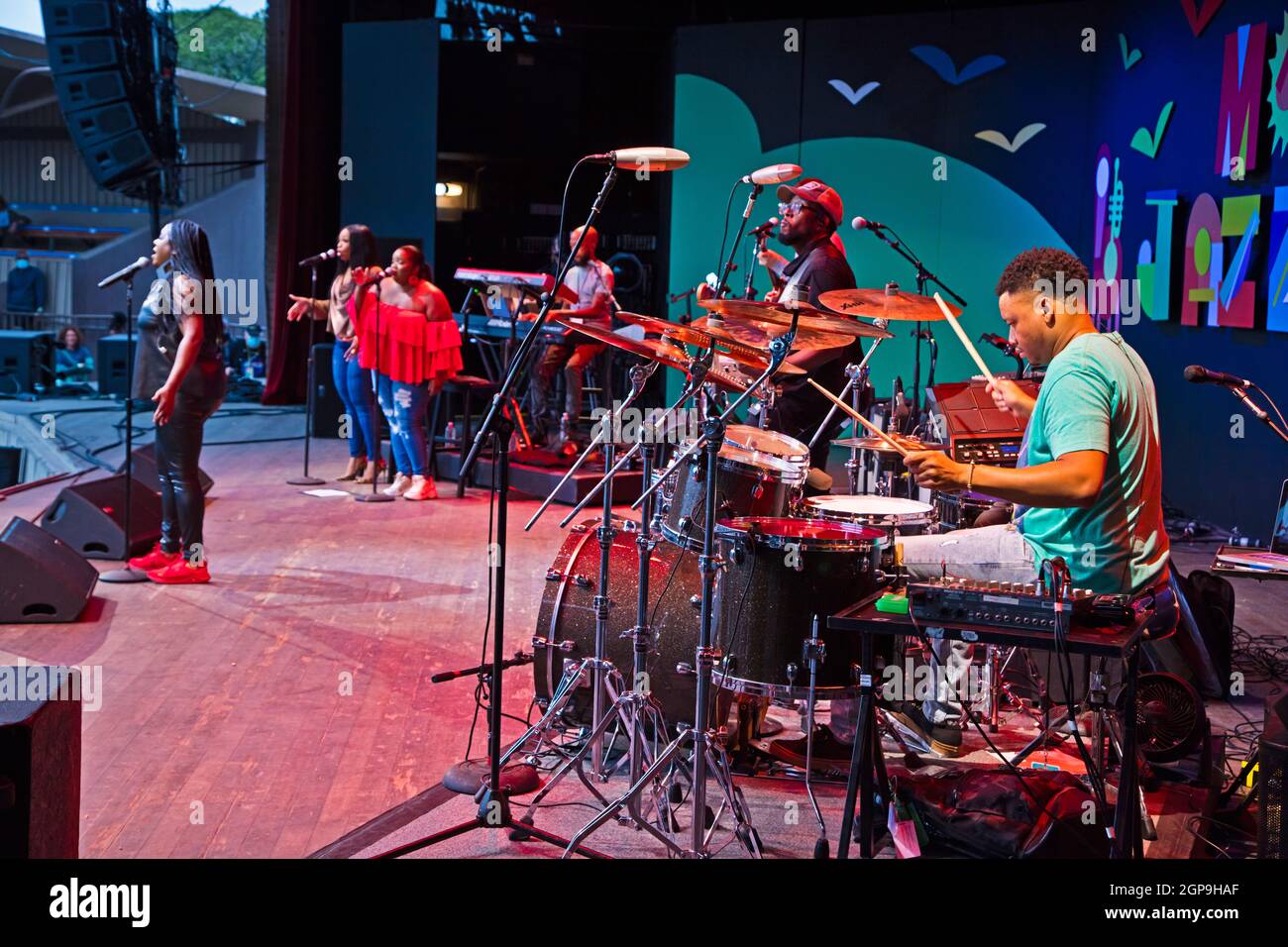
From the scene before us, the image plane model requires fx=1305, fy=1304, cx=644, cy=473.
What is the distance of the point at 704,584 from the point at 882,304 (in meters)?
1.41

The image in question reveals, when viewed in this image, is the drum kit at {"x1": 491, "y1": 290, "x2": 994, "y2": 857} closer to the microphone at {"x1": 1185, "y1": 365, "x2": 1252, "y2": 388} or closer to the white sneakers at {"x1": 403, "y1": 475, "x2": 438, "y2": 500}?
the microphone at {"x1": 1185, "y1": 365, "x2": 1252, "y2": 388}

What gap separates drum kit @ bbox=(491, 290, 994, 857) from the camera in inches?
128

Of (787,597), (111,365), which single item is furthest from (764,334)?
(111,365)

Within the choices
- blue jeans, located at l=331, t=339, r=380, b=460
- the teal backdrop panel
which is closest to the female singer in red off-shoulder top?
blue jeans, located at l=331, t=339, r=380, b=460

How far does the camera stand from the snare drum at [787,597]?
3318mm

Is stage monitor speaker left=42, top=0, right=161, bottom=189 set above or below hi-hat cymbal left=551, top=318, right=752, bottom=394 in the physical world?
above

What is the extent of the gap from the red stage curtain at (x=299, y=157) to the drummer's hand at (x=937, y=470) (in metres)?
11.0

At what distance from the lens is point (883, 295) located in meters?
4.19

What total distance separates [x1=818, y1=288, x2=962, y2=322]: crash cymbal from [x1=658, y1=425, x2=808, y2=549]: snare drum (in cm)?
55

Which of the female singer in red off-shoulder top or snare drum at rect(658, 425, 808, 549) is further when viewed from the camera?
the female singer in red off-shoulder top

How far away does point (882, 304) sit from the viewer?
412 cm

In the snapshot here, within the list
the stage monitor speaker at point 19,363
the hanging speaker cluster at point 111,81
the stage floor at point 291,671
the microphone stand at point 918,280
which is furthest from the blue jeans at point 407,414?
the stage monitor speaker at point 19,363

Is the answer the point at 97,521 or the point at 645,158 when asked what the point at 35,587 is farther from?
the point at 645,158
